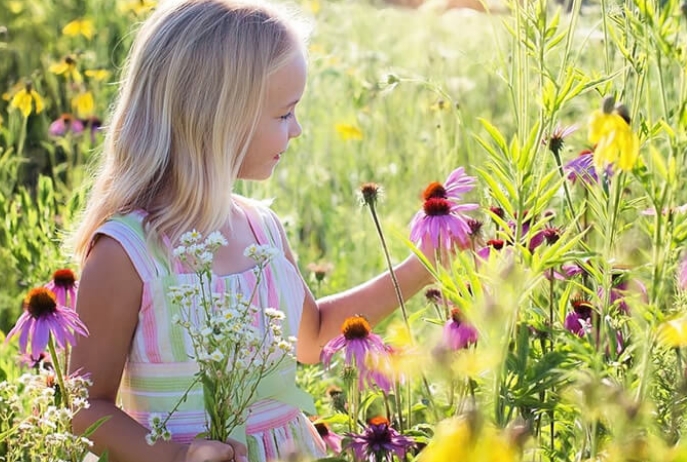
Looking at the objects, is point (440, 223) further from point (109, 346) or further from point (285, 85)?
point (109, 346)

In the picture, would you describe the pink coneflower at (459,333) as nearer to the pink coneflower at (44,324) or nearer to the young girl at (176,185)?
the young girl at (176,185)

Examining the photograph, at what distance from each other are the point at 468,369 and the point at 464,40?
3716 mm

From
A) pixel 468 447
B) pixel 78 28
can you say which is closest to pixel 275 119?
pixel 468 447

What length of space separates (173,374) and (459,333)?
1.45ft

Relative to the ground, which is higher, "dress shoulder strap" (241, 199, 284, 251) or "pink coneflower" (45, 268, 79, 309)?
"dress shoulder strap" (241, 199, 284, 251)

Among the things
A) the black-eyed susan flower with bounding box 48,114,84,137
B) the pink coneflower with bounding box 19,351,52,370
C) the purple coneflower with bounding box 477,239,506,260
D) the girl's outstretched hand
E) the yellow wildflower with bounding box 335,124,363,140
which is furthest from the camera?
the yellow wildflower with bounding box 335,124,363,140

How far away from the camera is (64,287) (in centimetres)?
174

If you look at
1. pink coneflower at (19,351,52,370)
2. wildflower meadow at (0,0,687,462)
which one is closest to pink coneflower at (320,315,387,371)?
wildflower meadow at (0,0,687,462)

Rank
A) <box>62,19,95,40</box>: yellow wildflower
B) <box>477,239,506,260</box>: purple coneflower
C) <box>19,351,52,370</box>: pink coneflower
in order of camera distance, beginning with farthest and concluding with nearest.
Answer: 1. <box>62,19,95,40</box>: yellow wildflower
2. <box>19,351,52,370</box>: pink coneflower
3. <box>477,239,506,260</box>: purple coneflower

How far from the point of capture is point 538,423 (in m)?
1.30

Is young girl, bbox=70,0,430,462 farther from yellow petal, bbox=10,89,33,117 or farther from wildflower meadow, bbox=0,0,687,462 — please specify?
yellow petal, bbox=10,89,33,117

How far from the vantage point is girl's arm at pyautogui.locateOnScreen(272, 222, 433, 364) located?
1729 millimetres

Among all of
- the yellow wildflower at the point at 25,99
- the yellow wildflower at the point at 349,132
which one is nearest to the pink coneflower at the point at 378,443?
the yellow wildflower at the point at 25,99

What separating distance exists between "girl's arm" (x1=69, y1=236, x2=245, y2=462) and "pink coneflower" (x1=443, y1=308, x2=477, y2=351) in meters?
0.37
